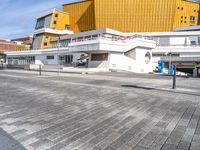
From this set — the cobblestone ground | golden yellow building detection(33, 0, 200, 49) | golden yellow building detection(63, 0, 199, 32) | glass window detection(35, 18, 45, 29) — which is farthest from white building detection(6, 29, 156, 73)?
glass window detection(35, 18, 45, 29)

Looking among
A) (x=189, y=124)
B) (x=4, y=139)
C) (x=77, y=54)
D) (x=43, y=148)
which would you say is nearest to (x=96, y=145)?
(x=43, y=148)

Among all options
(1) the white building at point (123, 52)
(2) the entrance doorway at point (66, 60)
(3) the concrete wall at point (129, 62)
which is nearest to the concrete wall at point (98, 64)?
(1) the white building at point (123, 52)

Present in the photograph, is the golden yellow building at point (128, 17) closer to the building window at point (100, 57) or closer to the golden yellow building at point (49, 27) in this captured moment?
the golden yellow building at point (49, 27)

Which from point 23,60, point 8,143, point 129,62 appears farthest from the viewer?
point 23,60

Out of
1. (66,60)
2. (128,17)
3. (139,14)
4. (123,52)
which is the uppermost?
(139,14)

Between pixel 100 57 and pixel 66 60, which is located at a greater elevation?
pixel 100 57

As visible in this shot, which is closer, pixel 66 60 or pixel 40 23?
pixel 66 60

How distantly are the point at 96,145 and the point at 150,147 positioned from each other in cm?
110

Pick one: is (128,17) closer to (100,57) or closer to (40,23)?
(100,57)

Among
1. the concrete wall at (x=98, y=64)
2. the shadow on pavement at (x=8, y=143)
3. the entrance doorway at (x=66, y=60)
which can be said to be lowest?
the shadow on pavement at (x=8, y=143)

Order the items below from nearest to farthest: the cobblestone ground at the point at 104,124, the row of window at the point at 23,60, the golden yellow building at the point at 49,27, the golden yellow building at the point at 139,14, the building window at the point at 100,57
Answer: the cobblestone ground at the point at 104,124, the building window at the point at 100,57, the row of window at the point at 23,60, the golden yellow building at the point at 139,14, the golden yellow building at the point at 49,27

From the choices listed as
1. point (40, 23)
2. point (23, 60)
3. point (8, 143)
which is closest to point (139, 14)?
point (40, 23)

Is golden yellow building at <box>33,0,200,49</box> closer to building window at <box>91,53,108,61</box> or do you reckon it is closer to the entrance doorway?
the entrance doorway

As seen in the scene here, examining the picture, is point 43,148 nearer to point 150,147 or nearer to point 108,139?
point 108,139
